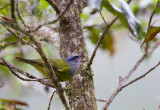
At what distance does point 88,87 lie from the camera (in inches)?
86.0

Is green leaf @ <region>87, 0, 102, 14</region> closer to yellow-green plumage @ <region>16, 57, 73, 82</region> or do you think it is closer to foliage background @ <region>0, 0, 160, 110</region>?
foliage background @ <region>0, 0, 160, 110</region>

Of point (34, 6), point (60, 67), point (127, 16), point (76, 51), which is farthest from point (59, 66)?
point (127, 16)

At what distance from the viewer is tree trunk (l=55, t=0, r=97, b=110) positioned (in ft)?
7.07

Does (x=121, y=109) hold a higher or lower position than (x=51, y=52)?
lower

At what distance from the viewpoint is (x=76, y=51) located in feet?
7.41

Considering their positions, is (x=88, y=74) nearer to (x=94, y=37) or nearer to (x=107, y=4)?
(x=107, y=4)

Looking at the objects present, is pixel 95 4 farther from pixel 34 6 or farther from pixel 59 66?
→ pixel 59 66

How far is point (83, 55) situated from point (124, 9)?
0.82 metres

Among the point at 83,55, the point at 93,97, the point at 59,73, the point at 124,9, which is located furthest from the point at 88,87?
the point at 124,9

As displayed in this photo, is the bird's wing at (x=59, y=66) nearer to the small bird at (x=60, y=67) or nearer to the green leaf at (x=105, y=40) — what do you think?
the small bird at (x=60, y=67)

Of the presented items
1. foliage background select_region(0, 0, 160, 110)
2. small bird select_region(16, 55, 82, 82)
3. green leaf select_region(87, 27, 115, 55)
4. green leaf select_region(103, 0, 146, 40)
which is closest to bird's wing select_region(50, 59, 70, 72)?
small bird select_region(16, 55, 82, 82)

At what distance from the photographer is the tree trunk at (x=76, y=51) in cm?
215

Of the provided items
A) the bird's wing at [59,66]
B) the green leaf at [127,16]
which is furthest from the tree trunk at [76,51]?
the green leaf at [127,16]

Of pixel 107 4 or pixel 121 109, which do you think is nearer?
pixel 107 4
